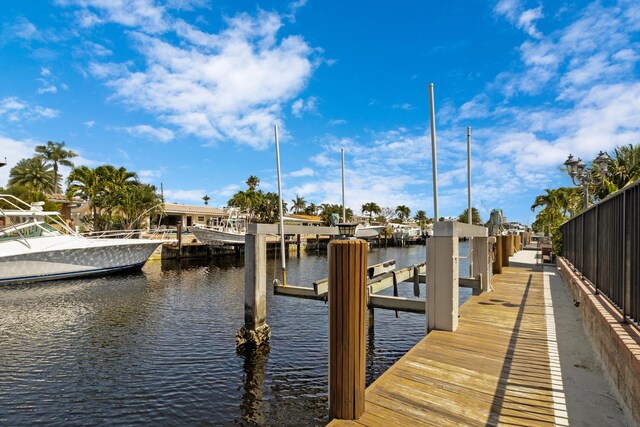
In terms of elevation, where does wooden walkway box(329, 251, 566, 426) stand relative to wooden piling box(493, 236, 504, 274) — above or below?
below

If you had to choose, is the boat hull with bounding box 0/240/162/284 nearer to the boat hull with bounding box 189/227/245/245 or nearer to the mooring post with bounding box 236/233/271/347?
the boat hull with bounding box 189/227/245/245

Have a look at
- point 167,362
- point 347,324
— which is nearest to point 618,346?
point 347,324

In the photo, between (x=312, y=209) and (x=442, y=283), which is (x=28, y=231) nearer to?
(x=442, y=283)

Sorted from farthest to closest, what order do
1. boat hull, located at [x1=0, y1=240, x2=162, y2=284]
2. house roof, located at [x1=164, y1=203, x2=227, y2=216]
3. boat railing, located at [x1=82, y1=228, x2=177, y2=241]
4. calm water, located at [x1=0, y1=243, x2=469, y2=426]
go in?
house roof, located at [x1=164, y1=203, x2=227, y2=216], boat railing, located at [x1=82, y1=228, x2=177, y2=241], boat hull, located at [x1=0, y1=240, x2=162, y2=284], calm water, located at [x1=0, y1=243, x2=469, y2=426]

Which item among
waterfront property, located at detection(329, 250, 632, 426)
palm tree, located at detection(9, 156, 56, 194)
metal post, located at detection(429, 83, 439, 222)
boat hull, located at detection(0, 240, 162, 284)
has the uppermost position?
palm tree, located at detection(9, 156, 56, 194)

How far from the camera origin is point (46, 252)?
25.3 metres

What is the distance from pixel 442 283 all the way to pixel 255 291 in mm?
5119

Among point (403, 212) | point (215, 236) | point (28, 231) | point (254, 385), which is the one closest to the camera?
point (254, 385)

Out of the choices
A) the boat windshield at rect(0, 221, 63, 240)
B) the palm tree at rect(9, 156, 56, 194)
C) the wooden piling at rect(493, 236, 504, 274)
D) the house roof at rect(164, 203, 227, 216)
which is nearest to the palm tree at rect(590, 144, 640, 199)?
the wooden piling at rect(493, 236, 504, 274)

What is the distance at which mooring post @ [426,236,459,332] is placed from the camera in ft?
20.9

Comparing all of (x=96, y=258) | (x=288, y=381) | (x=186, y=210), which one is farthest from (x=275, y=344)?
(x=186, y=210)

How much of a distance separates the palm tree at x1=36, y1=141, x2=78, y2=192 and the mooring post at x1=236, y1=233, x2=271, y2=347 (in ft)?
226

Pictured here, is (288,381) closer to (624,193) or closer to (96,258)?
(624,193)

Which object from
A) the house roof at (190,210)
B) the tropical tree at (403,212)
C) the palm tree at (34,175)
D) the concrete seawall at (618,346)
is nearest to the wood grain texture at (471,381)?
the concrete seawall at (618,346)
